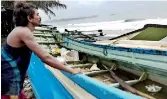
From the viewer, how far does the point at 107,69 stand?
179 inches

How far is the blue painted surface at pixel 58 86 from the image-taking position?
7.69 feet

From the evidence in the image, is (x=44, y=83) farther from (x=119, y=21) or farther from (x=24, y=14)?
(x=119, y=21)

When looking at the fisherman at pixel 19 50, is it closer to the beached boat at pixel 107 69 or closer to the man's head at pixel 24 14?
the man's head at pixel 24 14

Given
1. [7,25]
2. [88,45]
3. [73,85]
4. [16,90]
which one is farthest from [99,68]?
[7,25]

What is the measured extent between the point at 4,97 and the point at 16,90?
0.41 feet

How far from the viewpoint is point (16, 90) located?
8.35 feet

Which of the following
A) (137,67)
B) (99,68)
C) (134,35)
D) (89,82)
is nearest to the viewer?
(89,82)

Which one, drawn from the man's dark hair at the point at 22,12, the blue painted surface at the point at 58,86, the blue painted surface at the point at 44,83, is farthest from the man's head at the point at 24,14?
the blue painted surface at the point at 44,83

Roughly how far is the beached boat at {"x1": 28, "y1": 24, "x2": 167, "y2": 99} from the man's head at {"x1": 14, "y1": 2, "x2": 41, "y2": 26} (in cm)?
82

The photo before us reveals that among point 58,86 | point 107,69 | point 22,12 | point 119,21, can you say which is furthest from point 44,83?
point 119,21

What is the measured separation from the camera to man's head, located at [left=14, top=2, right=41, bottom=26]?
97.6 inches

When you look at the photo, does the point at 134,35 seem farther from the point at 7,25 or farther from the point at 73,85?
the point at 7,25

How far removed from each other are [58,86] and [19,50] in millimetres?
1412

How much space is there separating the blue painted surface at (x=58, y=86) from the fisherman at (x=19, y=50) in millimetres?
485
